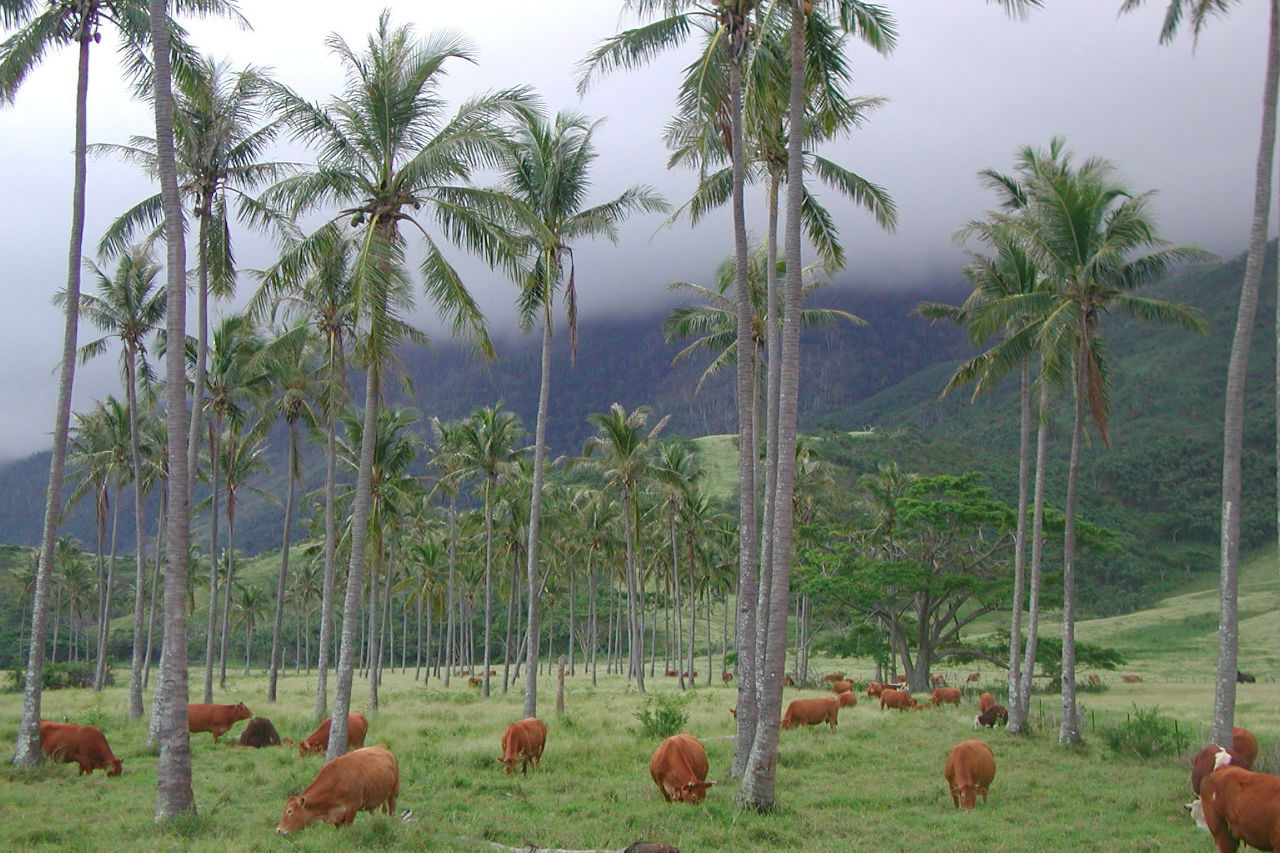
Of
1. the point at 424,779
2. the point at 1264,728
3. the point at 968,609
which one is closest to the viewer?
the point at 424,779

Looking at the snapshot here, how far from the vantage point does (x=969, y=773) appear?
586 inches

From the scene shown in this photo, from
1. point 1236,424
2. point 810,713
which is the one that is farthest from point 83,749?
point 1236,424

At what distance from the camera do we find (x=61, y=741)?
16.9m

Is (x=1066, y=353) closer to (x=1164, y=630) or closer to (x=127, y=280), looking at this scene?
(x=127, y=280)

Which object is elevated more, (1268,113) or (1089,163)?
(1089,163)

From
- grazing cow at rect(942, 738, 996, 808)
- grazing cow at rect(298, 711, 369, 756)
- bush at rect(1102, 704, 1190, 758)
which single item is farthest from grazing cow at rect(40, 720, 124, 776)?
bush at rect(1102, 704, 1190, 758)

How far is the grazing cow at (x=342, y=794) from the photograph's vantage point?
11.8 m

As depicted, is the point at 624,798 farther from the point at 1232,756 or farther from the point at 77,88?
the point at 77,88

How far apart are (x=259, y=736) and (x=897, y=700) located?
20.1 metres

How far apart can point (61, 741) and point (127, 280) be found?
42.3 feet

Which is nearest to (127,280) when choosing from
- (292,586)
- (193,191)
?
(193,191)

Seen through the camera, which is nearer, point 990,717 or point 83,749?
point 83,749

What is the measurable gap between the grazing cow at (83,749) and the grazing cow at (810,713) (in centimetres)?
1619

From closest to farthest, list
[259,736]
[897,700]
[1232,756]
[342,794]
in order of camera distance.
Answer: [342,794] < [1232,756] < [259,736] < [897,700]
